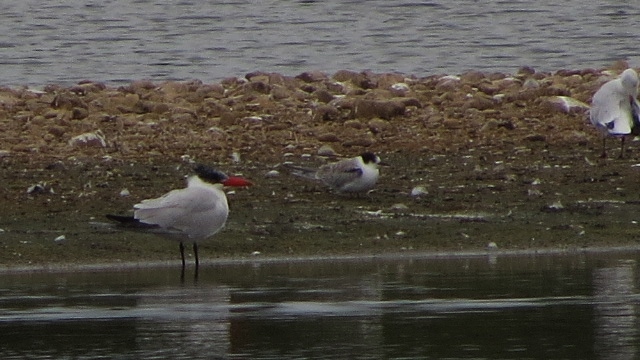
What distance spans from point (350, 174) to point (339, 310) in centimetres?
444

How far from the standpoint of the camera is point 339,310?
10.0m

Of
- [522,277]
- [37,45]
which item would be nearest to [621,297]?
[522,277]

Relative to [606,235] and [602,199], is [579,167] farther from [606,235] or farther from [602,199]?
[606,235]

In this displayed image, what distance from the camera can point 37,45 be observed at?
27156 millimetres

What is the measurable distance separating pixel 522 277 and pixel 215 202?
249 centimetres

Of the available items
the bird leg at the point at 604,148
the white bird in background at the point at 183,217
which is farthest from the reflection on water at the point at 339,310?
the bird leg at the point at 604,148

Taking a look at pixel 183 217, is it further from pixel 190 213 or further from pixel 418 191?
pixel 418 191

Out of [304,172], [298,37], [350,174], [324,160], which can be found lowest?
[298,37]

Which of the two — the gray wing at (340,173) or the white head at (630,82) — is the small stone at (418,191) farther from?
the white head at (630,82)

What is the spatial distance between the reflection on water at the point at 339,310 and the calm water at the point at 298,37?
11254 millimetres

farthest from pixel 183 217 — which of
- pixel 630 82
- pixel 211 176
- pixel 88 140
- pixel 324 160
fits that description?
pixel 630 82

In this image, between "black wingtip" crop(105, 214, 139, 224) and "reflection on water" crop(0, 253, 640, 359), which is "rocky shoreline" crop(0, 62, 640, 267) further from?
"reflection on water" crop(0, 253, 640, 359)

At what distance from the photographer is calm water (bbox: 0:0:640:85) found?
964 inches

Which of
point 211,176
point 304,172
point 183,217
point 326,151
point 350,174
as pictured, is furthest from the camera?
point 326,151
